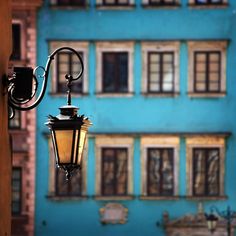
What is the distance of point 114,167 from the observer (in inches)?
934

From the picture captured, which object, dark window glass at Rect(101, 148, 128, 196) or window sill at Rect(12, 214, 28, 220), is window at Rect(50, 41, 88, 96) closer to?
dark window glass at Rect(101, 148, 128, 196)

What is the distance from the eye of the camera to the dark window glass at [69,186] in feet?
78.0

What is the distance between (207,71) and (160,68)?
3.68ft

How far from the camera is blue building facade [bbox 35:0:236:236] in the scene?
23.5 m

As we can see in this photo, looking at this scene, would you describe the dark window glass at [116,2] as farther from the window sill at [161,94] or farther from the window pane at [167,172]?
the window pane at [167,172]

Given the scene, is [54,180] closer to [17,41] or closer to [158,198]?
[158,198]

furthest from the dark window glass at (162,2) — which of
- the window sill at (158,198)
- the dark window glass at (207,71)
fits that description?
the window sill at (158,198)

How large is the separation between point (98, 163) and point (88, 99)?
1558 mm

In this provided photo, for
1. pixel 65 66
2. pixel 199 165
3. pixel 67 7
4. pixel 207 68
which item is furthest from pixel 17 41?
pixel 199 165

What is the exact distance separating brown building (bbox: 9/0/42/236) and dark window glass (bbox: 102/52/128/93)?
5.74 ft

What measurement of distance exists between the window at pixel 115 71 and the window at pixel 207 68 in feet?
4.84

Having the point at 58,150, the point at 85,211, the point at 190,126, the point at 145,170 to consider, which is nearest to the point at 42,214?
the point at 85,211

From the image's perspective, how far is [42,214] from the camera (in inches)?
936

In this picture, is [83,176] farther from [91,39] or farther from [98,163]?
[91,39]
